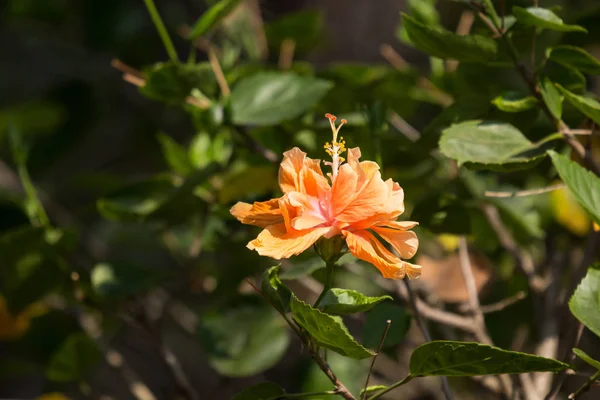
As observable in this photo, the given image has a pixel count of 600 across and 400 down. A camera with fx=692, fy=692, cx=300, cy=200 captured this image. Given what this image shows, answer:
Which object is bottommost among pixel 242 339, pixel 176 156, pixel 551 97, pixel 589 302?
pixel 242 339

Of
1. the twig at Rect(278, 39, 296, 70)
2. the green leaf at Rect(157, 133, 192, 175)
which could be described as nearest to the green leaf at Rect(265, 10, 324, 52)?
the twig at Rect(278, 39, 296, 70)

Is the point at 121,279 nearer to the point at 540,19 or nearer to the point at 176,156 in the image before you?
the point at 176,156

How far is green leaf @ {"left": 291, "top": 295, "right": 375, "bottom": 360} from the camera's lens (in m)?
0.51

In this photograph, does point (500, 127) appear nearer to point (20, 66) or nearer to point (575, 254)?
point (575, 254)

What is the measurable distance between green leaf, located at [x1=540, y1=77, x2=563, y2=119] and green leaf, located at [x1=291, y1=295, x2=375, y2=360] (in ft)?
1.04

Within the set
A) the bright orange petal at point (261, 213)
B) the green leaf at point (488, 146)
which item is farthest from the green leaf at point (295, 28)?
the bright orange petal at point (261, 213)

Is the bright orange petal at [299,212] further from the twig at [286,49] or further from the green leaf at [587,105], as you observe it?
the twig at [286,49]

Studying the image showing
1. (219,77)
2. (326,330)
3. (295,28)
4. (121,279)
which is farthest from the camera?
(295,28)

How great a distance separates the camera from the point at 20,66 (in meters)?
2.13

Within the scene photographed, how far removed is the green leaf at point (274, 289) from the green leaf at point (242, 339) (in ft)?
1.43

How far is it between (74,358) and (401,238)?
0.60 m

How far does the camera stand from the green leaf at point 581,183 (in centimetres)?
59

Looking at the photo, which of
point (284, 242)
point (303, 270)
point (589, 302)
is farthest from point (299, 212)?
point (589, 302)

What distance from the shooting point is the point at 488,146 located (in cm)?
69
